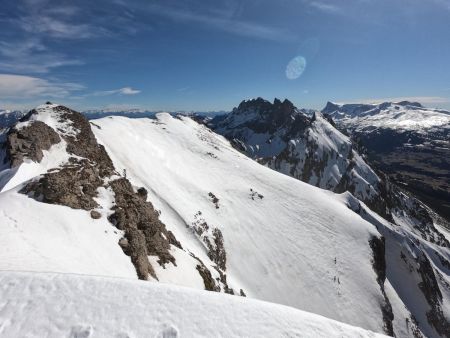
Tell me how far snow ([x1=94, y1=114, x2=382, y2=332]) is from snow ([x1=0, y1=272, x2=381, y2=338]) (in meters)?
19.5

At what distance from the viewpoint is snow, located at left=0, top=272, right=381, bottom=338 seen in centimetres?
912

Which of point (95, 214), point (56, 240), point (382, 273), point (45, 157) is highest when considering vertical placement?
point (45, 157)

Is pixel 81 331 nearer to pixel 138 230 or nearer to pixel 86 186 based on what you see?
pixel 138 230

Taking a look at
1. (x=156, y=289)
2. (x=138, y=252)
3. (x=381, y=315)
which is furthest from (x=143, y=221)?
(x=381, y=315)

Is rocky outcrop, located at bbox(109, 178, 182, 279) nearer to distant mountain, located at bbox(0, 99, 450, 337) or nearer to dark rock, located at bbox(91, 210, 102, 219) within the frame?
distant mountain, located at bbox(0, 99, 450, 337)

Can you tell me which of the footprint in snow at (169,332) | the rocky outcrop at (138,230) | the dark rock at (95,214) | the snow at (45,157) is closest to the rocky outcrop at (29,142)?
the snow at (45,157)

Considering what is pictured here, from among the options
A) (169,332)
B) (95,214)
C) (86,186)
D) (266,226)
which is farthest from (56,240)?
(266,226)

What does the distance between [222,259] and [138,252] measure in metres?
22.6

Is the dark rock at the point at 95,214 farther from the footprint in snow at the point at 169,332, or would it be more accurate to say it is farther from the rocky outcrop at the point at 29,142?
the footprint in snow at the point at 169,332

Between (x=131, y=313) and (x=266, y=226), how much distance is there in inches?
1895

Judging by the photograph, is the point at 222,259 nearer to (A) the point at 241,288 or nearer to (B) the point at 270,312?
(A) the point at 241,288

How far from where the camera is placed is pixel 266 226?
56.6 meters

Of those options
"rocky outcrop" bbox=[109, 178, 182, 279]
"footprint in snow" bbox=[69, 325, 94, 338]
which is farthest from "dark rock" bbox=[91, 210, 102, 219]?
"footprint in snow" bbox=[69, 325, 94, 338]

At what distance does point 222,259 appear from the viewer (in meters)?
45.9
